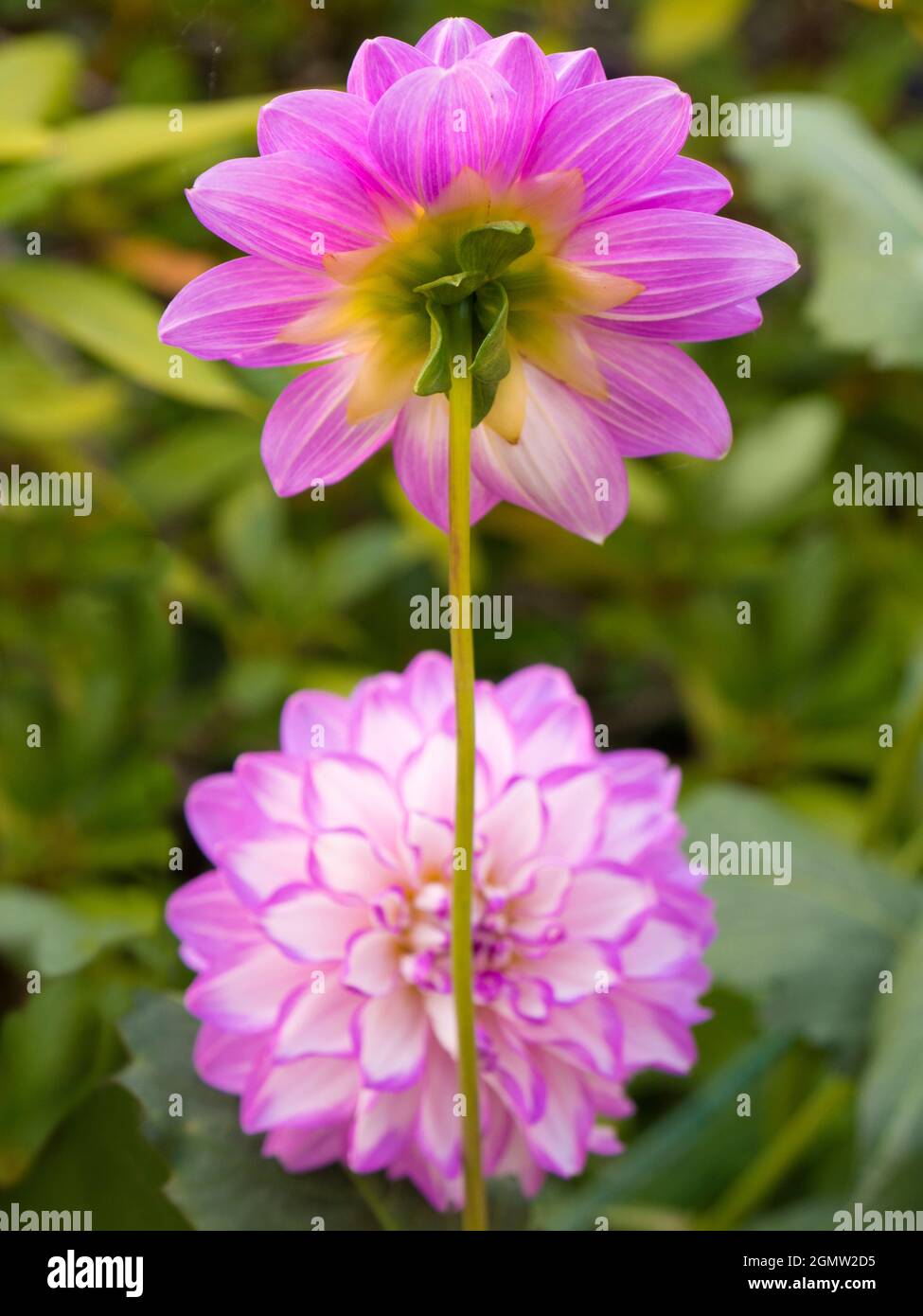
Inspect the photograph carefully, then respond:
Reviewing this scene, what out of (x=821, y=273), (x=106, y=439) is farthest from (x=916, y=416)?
(x=106, y=439)

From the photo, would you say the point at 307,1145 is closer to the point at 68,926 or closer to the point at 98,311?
the point at 68,926

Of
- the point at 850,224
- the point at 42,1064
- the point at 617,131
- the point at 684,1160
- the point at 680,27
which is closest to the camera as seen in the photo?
the point at 617,131

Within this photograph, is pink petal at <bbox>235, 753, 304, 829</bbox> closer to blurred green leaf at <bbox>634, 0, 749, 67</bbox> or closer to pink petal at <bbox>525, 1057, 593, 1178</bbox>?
pink petal at <bbox>525, 1057, 593, 1178</bbox>

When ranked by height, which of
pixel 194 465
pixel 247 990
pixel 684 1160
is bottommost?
pixel 684 1160

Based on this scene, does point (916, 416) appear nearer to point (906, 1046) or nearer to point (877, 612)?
point (877, 612)

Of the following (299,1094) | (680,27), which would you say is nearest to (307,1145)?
(299,1094)

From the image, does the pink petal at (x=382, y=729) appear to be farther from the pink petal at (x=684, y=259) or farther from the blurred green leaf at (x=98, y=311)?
the blurred green leaf at (x=98, y=311)

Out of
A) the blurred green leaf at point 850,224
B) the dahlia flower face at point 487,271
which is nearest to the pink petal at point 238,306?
the dahlia flower face at point 487,271
